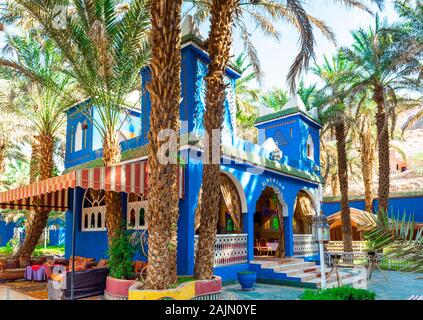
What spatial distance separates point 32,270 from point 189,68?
9392mm

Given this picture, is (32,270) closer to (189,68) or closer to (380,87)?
(189,68)

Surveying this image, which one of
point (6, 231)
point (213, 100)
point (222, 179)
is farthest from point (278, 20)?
point (6, 231)

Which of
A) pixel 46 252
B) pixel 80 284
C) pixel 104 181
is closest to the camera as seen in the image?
pixel 104 181

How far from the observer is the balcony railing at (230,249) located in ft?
44.4

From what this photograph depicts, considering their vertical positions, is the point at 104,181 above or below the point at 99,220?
above

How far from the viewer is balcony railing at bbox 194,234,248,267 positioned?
13.5m

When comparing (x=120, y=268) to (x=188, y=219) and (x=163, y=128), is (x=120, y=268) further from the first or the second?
(x=163, y=128)

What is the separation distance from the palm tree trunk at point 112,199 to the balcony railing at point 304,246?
9235 mm

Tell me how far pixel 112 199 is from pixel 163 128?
428cm

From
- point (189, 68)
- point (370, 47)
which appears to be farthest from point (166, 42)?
point (370, 47)

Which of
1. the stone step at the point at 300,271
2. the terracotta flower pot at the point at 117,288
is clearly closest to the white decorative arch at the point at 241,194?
the stone step at the point at 300,271

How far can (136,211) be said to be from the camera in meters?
14.4

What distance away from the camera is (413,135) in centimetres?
10794

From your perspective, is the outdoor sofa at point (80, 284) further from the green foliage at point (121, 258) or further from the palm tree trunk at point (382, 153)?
the palm tree trunk at point (382, 153)
